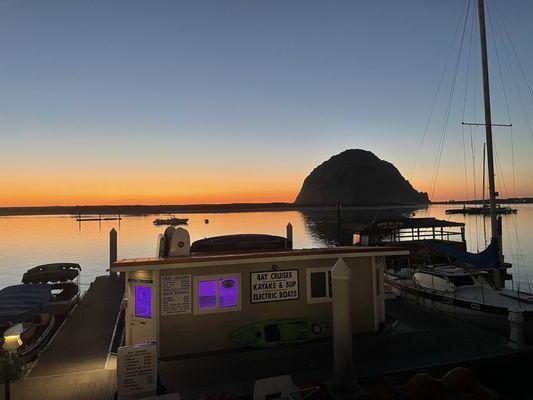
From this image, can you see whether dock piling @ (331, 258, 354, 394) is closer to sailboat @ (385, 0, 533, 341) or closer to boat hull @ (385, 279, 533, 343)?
boat hull @ (385, 279, 533, 343)

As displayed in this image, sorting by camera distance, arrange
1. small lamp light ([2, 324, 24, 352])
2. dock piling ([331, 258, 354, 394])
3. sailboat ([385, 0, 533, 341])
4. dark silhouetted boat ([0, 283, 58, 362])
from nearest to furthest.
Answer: small lamp light ([2, 324, 24, 352])
dock piling ([331, 258, 354, 394])
dark silhouetted boat ([0, 283, 58, 362])
sailboat ([385, 0, 533, 341])

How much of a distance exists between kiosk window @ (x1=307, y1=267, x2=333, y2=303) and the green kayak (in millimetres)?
872

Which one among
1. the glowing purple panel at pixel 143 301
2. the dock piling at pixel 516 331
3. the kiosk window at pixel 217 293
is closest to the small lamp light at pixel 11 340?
the glowing purple panel at pixel 143 301

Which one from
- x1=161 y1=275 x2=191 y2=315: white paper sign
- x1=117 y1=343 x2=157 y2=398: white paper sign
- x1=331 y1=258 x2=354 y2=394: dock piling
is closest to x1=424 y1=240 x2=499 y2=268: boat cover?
x1=331 y1=258 x2=354 y2=394: dock piling

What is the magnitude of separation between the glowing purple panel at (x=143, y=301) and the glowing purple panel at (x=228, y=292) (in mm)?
2326

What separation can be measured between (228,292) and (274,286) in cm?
167

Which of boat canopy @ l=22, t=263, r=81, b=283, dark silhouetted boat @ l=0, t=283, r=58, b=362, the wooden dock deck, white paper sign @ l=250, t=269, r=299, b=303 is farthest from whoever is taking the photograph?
boat canopy @ l=22, t=263, r=81, b=283

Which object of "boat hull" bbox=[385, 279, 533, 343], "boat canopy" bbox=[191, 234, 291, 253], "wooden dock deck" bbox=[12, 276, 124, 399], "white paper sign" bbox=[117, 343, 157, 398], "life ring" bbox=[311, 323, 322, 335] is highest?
"boat canopy" bbox=[191, 234, 291, 253]

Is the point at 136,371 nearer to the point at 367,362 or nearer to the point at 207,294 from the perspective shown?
the point at 207,294

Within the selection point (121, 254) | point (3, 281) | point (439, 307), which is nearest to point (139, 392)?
point (439, 307)

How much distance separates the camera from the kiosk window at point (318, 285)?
1380 cm

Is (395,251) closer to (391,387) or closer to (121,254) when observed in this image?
(391,387)

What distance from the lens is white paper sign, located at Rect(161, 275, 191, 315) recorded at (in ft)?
40.2

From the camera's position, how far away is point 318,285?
1392 centimetres
